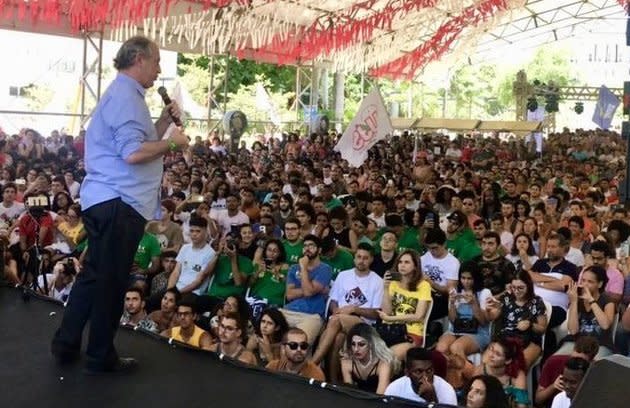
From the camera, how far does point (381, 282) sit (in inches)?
204

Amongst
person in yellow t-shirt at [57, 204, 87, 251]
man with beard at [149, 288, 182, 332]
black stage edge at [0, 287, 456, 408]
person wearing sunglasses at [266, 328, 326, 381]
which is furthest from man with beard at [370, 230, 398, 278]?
black stage edge at [0, 287, 456, 408]

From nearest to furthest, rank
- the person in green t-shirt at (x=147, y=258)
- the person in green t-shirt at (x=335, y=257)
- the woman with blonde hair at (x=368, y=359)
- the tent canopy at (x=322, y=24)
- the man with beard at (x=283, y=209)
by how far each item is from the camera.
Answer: the woman with blonde hair at (x=368, y=359) < the person in green t-shirt at (x=335, y=257) < the person in green t-shirt at (x=147, y=258) < the man with beard at (x=283, y=209) < the tent canopy at (x=322, y=24)

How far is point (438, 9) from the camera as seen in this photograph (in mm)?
20422

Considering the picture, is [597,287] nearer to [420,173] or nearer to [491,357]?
[491,357]

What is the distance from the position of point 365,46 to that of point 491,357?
18.6m

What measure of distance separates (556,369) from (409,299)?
1045mm

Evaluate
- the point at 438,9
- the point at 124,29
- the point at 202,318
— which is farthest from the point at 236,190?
the point at 438,9

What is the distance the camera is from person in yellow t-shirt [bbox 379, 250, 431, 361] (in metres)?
4.80

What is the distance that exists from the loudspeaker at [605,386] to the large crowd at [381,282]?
5.16ft

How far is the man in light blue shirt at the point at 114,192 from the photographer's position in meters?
2.43

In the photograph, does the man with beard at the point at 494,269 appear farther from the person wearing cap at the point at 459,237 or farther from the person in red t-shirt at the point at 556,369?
the person in red t-shirt at the point at 556,369

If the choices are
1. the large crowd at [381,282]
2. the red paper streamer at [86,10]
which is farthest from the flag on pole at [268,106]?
the large crowd at [381,282]

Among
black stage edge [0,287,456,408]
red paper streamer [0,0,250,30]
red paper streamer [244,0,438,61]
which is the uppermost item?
red paper streamer [244,0,438,61]

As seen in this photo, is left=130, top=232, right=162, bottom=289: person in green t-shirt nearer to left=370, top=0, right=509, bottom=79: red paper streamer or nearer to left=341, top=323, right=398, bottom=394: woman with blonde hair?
left=341, top=323, right=398, bottom=394: woman with blonde hair
